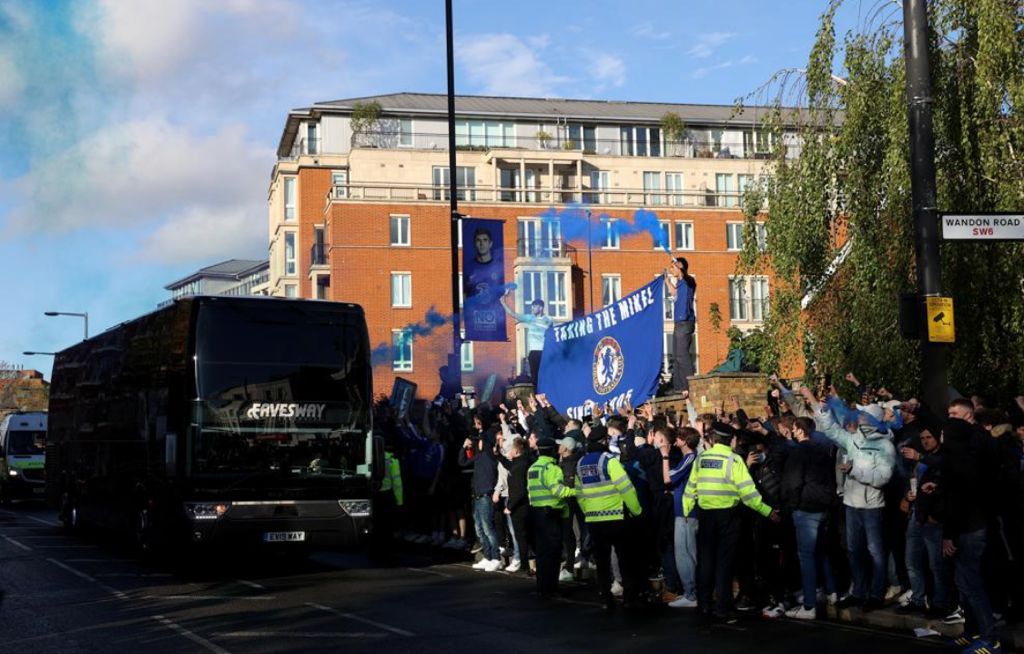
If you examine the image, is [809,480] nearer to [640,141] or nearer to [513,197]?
[513,197]

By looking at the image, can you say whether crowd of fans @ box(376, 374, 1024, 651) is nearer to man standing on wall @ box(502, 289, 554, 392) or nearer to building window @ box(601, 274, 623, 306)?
man standing on wall @ box(502, 289, 554, 392)

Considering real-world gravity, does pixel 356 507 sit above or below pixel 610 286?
below

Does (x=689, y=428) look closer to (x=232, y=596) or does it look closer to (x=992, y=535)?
(x=992, y=535)

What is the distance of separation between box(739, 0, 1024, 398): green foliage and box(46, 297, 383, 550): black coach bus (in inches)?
248

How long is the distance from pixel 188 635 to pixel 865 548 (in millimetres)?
6571

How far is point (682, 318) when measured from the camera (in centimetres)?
1970

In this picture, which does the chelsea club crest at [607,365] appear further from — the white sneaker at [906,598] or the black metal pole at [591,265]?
the black metal pole at [591,265]

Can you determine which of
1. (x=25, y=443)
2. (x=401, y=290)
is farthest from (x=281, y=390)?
(x=401, y=290)

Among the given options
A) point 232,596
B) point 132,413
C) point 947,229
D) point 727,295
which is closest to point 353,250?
point 727,295

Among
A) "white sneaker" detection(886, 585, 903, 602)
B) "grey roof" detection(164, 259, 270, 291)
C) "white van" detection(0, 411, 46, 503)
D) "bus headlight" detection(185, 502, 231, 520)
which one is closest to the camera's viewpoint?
"white sneaker" detection(886, 585, 903, 602)

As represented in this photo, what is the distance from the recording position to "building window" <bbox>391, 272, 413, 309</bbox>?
58.0m

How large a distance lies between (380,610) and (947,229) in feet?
22.7

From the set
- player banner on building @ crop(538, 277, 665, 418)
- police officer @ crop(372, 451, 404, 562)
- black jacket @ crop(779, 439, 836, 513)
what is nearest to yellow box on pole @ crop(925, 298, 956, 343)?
black jacket @ crop(779, 439, 836, 513)

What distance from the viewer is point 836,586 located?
12602 mm
